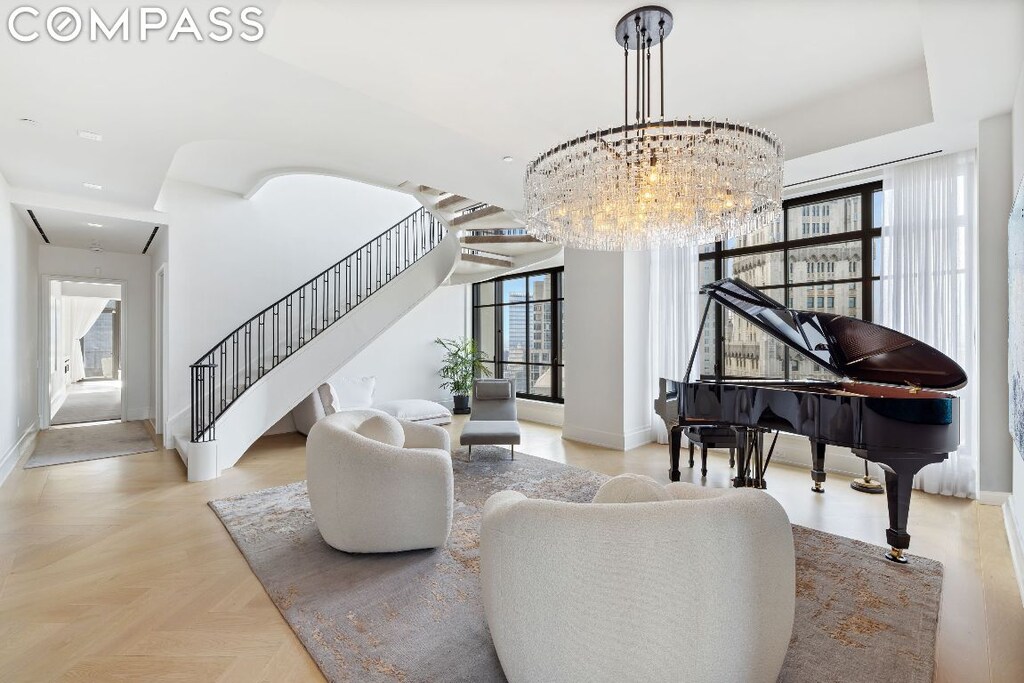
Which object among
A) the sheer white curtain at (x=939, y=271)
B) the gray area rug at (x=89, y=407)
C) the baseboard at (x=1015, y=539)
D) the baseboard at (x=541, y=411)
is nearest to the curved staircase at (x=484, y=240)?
the baseboard at (x=541, y=411)

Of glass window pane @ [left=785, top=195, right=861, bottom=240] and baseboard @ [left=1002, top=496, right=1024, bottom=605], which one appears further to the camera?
glass window pane @ [left=785, top=195, right=861, bottom=240]

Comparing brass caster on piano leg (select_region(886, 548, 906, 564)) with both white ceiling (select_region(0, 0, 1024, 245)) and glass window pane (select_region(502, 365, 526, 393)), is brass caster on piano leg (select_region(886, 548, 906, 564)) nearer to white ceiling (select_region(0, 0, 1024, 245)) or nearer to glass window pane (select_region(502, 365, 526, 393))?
white ceiling (select_region(0, 0, 1024, 245))

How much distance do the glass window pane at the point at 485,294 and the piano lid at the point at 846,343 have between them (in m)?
5.87

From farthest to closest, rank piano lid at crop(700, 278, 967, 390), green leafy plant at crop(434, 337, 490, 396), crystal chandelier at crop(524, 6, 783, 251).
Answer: green leafy plant at crop(434, 337, 490, 396)
piano lid at crop(700, 278, 967, 390)
crystal chandelier at crop(524, 6, 783, 251)

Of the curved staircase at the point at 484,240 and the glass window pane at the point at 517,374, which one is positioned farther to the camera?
the glass window pane at the point at 517,374

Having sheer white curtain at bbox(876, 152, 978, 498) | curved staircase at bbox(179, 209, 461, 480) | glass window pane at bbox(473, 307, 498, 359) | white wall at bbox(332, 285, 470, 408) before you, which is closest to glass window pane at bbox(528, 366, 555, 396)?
glass window pane at bbox(473, 307, 498, 359)

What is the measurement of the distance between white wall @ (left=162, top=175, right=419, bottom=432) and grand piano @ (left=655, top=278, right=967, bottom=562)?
5563 millimetres

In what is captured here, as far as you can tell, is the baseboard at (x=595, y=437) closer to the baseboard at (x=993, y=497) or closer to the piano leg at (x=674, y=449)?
the piano leg at (x=674, y=449)

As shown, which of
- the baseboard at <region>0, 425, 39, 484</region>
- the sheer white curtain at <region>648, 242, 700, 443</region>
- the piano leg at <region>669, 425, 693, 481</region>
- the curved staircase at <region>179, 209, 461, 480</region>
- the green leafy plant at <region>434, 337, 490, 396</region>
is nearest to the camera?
the piano leg at <region>669, 425, 693, 481</region>

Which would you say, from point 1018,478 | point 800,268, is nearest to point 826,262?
point 800,268

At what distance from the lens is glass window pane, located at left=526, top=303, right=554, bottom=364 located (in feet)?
26.5

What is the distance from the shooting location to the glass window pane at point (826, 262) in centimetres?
471

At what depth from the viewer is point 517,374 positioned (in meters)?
8.57

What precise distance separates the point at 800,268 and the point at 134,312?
9.42m
